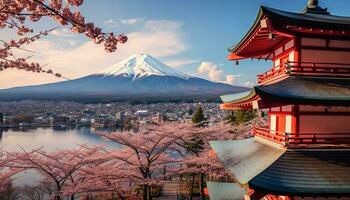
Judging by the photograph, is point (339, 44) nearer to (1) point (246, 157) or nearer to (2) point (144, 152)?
(1) point (246, 157)

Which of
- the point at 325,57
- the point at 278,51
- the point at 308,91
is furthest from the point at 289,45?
the point at 308,91

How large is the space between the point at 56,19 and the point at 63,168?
12.0 metres

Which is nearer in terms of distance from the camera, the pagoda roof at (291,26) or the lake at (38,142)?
the pagoda roof at (291,26)

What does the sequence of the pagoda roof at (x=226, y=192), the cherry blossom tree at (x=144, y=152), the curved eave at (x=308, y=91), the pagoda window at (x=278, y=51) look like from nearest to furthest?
the curved eave at (x=308, y=91) < the pagoda window at (x=278, y=51) < the pagoda roof at (x=226, y=192) < the cherry blossom tree at (x=144, y=152)

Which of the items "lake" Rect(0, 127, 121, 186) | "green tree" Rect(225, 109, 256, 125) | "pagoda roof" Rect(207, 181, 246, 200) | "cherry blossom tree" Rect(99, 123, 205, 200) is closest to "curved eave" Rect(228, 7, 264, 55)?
"pagoda roof" Rect(207, 181, 246, 200)

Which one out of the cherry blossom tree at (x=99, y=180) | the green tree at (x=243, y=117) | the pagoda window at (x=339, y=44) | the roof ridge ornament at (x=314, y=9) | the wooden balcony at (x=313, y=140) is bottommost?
the cherry blossom tree at (x=99, y=180)

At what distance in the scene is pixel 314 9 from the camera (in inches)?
357

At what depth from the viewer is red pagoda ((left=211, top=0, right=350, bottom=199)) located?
20.7ft

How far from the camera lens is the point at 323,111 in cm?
739

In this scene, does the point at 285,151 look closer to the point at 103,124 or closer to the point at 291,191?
the point at 291,191

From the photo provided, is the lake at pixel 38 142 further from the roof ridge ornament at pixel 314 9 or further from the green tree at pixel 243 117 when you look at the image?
the roof ridge ornament at pixel 314 9

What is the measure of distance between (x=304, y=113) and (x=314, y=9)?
3.32m

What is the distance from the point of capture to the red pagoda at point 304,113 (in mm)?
6305

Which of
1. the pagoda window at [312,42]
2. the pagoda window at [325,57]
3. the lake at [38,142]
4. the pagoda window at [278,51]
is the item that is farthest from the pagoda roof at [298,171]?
the lake at [38,142]
